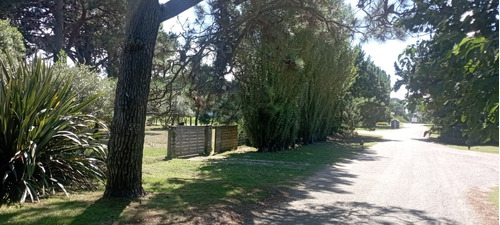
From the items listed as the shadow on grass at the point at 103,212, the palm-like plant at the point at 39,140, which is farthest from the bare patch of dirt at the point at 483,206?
the palm-like plant at the point at 39,140

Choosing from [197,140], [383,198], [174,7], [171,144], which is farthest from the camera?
[197,140]

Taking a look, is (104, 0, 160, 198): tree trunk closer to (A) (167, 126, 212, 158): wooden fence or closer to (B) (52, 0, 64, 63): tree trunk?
(A) (167, 126, 212, 158): wooden fence

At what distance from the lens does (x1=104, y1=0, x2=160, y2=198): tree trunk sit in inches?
264

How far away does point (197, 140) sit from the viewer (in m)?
16.5

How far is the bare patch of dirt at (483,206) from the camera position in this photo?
7.01 meters

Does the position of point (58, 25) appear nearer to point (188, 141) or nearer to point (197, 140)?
point (197, 140)

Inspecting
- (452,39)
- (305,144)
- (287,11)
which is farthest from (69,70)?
(305,144)

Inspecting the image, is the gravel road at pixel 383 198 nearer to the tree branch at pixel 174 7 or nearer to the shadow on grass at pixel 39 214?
the shadow on grass at pixel 39 214

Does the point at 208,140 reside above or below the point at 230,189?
above

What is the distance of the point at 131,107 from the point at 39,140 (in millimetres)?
1717

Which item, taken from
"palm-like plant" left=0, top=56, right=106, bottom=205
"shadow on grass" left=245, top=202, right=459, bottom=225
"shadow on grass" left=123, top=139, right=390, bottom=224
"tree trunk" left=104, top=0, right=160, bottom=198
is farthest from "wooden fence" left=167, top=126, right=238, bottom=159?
"shadow on grass" left=245, top=202, right=459, bottom=225

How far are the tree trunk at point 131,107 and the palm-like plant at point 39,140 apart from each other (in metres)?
0.83

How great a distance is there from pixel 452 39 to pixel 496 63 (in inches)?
43.5

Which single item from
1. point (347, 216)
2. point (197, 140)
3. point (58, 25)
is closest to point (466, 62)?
point (347, 216)
